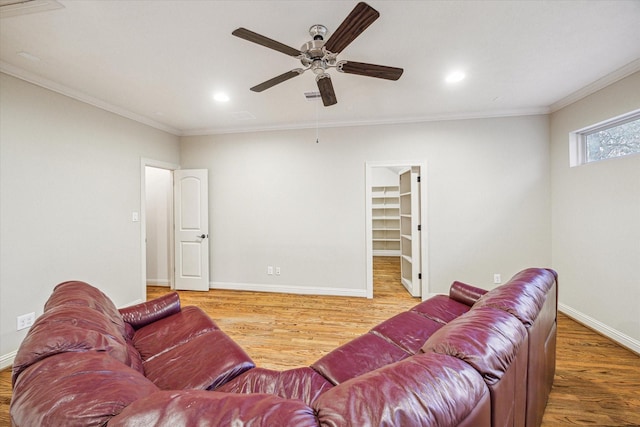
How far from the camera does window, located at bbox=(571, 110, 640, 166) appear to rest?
259 centimetres

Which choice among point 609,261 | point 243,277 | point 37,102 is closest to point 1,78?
point 37,102

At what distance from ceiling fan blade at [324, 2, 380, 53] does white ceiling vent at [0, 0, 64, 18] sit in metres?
1.76

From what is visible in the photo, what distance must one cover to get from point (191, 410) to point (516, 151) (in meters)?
4.44

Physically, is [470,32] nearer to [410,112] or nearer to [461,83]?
[461,83]

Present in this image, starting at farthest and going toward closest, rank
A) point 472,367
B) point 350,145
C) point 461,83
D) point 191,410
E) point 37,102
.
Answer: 1. point 350,145
2. point 461,83
3. point 37,102
4. point 472,367
5. point 191,410

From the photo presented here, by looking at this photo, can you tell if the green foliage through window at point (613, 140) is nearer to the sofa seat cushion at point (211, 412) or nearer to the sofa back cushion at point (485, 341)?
the sofa back cushion at point (485, 341)

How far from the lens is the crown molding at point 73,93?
92.6 inches

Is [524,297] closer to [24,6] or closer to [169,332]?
[169,332]

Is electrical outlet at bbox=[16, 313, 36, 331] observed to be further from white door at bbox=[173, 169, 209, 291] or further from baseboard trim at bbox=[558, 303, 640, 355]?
baseboard trim at bbox=[558, 303, 640, 355]

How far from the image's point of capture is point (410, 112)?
363 centimetres

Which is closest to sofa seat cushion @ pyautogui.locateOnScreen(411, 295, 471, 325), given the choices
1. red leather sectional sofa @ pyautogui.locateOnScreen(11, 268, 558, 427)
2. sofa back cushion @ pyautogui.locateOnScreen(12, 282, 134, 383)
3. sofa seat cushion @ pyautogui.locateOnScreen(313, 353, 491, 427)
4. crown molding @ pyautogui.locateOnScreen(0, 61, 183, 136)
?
red leather sectional sofa @ pyautogui.locateOnScreen(11, 268, 558, 427)

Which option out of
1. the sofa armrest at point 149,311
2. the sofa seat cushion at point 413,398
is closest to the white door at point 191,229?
the sofa armrest at point 149,311

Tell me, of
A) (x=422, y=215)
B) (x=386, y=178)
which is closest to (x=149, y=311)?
(x=422, y=215)

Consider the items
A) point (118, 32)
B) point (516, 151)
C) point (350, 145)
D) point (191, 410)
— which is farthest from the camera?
point (350, 145)
